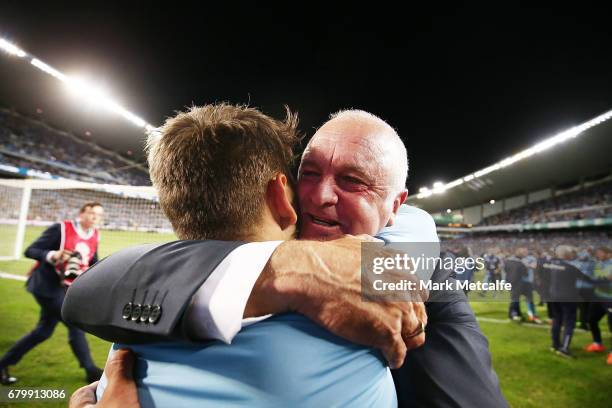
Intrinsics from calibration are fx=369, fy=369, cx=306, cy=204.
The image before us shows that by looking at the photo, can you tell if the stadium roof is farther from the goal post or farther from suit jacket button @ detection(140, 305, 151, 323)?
suit jacket button @ detection(140, 305, 151, 323)

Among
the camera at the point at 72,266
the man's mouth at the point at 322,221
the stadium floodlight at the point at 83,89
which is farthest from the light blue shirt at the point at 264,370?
the stadium floodlight at the point at 83,89

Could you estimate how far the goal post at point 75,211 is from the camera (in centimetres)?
970

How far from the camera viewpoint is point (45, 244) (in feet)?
15.8

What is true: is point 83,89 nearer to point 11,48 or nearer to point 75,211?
point 11,48

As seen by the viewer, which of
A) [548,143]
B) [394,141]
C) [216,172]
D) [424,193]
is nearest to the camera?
[216,172]

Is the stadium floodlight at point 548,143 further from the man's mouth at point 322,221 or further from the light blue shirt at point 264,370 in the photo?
the light blue shirt at point 264,370

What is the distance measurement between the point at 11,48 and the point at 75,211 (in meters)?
16.4

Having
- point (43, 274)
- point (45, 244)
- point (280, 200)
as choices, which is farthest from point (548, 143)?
point (280, 200)

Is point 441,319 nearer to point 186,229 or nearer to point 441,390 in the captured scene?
point 441,390

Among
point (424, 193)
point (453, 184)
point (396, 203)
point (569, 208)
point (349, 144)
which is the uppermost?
point (453, 184)

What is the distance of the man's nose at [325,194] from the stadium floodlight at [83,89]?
89.7 ft

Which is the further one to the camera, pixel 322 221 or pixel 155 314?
pixel 322 221

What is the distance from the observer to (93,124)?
36156 mm

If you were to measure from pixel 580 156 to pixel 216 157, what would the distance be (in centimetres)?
3679
